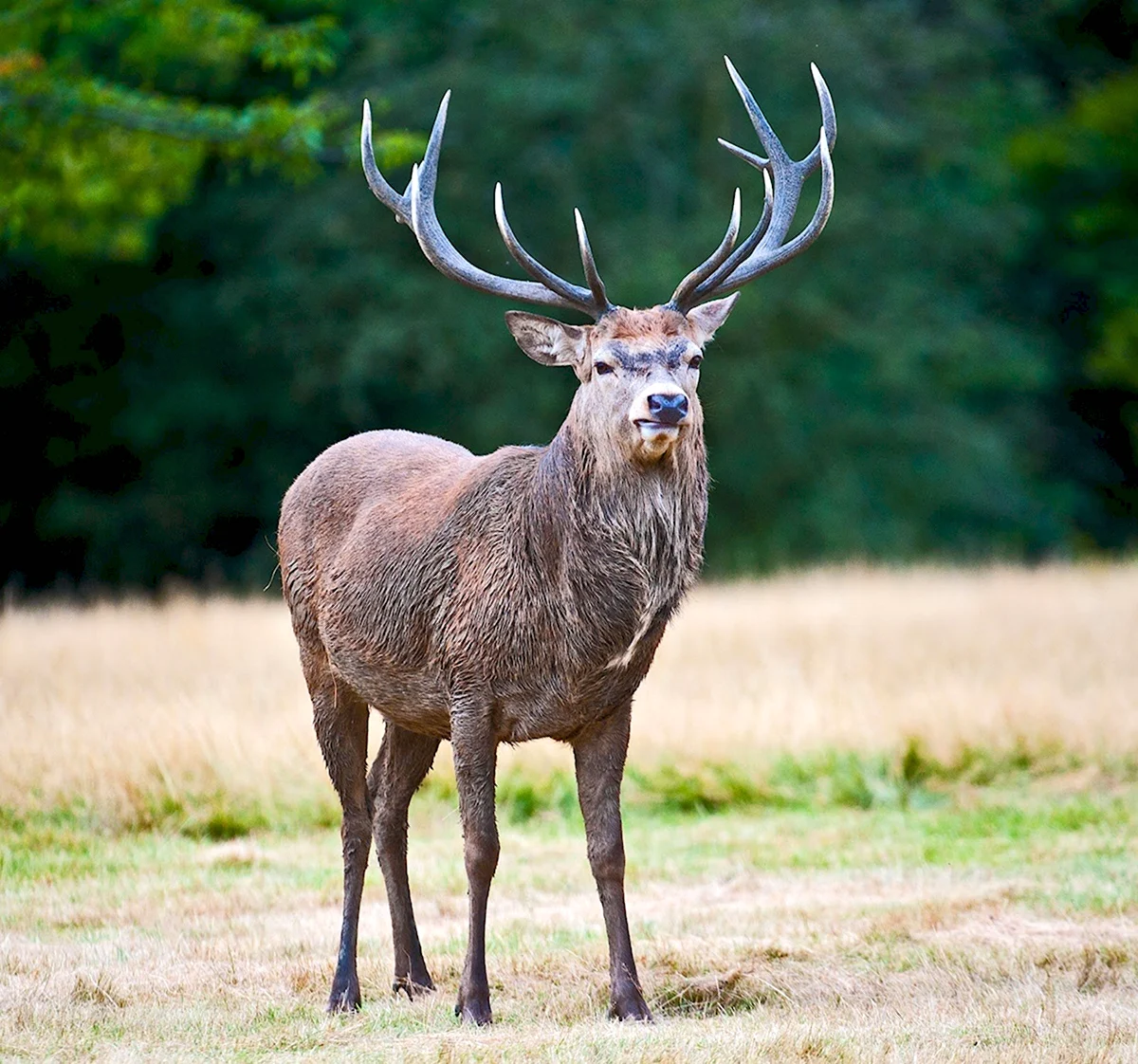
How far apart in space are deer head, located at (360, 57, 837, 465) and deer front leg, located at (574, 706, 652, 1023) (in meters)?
1.00

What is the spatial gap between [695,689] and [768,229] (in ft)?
20.1

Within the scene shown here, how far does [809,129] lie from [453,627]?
2184cm

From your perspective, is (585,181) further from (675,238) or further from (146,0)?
(146,0)

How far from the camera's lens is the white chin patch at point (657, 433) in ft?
18.3

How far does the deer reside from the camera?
5848mm

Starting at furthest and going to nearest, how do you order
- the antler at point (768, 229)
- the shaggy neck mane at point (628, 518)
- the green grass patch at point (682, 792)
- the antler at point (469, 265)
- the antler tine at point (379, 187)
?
the green grass patch at point (682, 792), the antler tine at point (379, 187), the antler at point (768, 229), the antler at point (469, 265), the shaggy neck mane at point (628, 518)

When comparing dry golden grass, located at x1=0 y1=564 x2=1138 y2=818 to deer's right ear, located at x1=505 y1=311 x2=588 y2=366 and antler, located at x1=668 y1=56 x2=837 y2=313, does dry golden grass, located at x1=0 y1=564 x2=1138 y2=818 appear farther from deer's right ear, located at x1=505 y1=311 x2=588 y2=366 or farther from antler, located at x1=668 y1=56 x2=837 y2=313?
antler, located at x1=668 y1=56 x2=837 y2=313

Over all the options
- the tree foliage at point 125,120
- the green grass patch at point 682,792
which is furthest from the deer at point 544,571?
the tree foliage at point 125,120

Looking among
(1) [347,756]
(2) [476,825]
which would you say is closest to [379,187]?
(1) [347,756]

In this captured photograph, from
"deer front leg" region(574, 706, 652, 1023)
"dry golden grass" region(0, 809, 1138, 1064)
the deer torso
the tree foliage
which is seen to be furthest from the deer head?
the tree foliage

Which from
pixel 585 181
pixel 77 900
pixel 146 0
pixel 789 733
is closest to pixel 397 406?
pixel 585 181

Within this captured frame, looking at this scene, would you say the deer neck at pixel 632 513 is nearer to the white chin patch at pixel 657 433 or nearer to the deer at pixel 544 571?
the deer at pixel 544 571

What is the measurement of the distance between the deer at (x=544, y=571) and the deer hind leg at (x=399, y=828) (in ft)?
0.03

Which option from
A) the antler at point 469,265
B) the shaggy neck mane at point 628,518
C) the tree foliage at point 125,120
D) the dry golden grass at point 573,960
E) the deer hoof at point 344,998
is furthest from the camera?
the tree foliage at point 125,120
